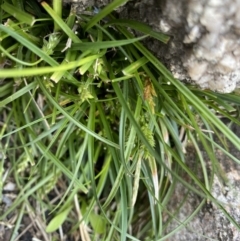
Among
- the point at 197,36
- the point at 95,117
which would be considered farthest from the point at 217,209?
the point at 197,36

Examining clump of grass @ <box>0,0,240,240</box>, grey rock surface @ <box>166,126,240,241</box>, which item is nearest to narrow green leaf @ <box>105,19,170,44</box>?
clump of grass @ <box>0,0,240,240</box>

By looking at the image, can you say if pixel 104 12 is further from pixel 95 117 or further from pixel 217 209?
pixel 217 209

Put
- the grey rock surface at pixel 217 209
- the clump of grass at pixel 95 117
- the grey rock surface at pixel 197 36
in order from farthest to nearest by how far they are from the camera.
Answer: the grey rock surface at pixel 217 209
the clump of grass at pixel 95 117
the grey rock surface at pixel 197 36

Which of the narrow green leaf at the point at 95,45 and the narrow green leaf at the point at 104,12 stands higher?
the narrow green leaf at the point at 104,12

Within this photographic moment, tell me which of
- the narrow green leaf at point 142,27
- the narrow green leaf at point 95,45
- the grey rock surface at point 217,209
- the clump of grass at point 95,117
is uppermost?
the narrow green leaf at point 142,27

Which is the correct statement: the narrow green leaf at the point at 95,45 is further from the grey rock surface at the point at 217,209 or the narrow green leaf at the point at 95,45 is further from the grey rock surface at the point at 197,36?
the grey rock surface at the point at 217,209

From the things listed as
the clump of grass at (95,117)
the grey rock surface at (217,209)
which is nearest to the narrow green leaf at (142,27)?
the clump of grass at (95,117)

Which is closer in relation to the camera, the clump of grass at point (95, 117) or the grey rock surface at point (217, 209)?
the clump of grass at point (95, 117)
